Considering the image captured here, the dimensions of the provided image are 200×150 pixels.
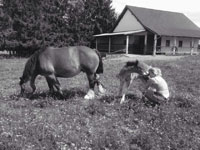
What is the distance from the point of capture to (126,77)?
6664 millimetres

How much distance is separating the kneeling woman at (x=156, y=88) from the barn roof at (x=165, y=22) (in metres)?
26.7

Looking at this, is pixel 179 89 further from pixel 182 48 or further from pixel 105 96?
pixel 182 48

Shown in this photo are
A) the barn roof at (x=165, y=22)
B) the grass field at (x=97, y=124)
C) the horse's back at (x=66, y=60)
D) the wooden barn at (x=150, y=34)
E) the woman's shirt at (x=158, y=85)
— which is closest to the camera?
the grass field at (x=97, y=124)

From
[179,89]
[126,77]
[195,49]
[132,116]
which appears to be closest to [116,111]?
[132,116]

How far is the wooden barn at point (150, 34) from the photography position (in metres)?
33.4

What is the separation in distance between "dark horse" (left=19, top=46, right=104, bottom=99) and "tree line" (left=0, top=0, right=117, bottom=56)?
1996 cm

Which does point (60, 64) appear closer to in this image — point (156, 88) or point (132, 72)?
point (132, 72)

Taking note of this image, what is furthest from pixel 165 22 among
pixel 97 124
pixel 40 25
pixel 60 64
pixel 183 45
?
pixel 97 124

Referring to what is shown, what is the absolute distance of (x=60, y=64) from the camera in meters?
6.90

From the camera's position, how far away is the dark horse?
6820 millimetres

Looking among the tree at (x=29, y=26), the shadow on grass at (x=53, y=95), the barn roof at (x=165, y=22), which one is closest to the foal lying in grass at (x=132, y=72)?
the shadow on grass at (x=53, y=95)

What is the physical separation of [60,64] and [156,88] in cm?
287

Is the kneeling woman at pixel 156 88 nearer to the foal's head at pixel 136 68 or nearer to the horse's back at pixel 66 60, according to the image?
the foal's head at pixel 136 68

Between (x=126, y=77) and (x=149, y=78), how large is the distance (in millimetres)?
699
